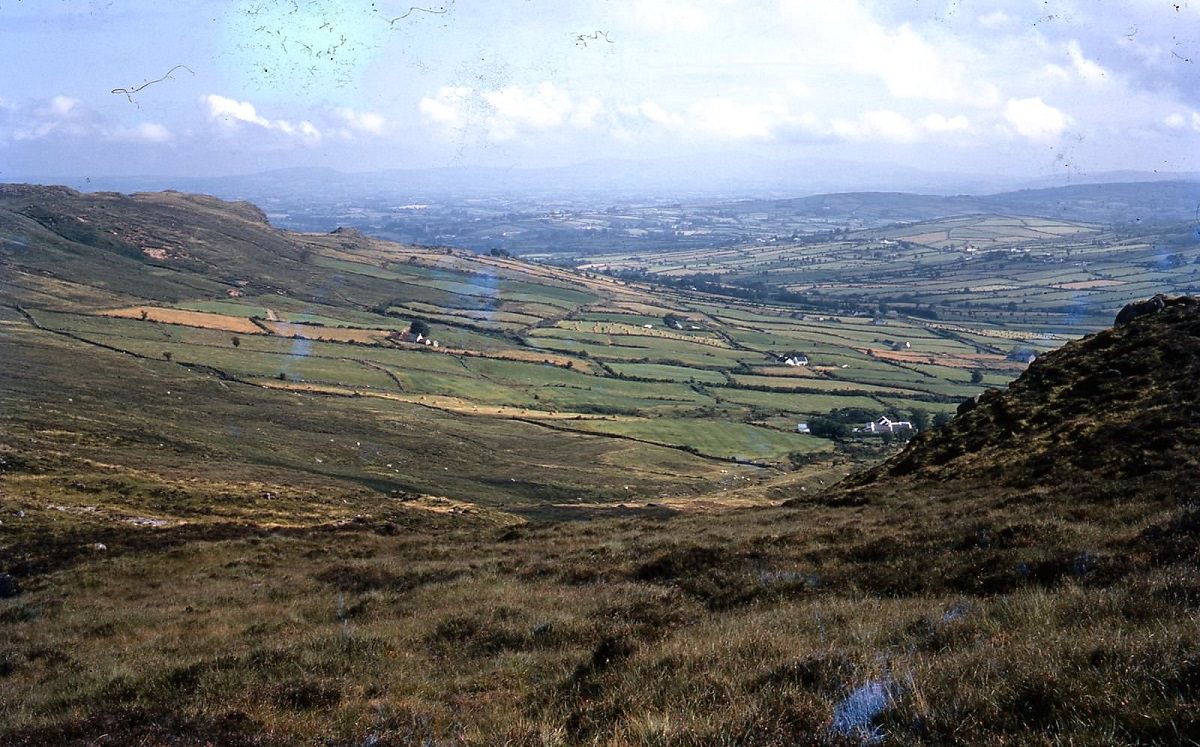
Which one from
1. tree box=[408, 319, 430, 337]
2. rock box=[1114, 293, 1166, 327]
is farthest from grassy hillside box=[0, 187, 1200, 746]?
tree box=[408, 319, 430, 337]

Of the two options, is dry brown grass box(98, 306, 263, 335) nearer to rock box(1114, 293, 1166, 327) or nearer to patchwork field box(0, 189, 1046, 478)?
patchwork field box(0, 189, 1046, 478)

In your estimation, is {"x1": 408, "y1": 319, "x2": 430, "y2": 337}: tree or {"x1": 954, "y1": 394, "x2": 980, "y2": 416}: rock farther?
{"x1": 408, "y1": 319, "x2": 430, "y2": 337}: tree

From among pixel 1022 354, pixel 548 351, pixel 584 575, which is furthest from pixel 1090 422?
pixel 1022 354

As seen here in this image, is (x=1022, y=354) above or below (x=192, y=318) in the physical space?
below

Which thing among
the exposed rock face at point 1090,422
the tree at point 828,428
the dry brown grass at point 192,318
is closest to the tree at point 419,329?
the dry brown grass at point 192,318

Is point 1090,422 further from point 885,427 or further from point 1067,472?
point 885,427

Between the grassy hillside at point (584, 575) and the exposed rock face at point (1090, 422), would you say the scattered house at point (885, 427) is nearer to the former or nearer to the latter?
the grassy hillside at point (584, 575)
